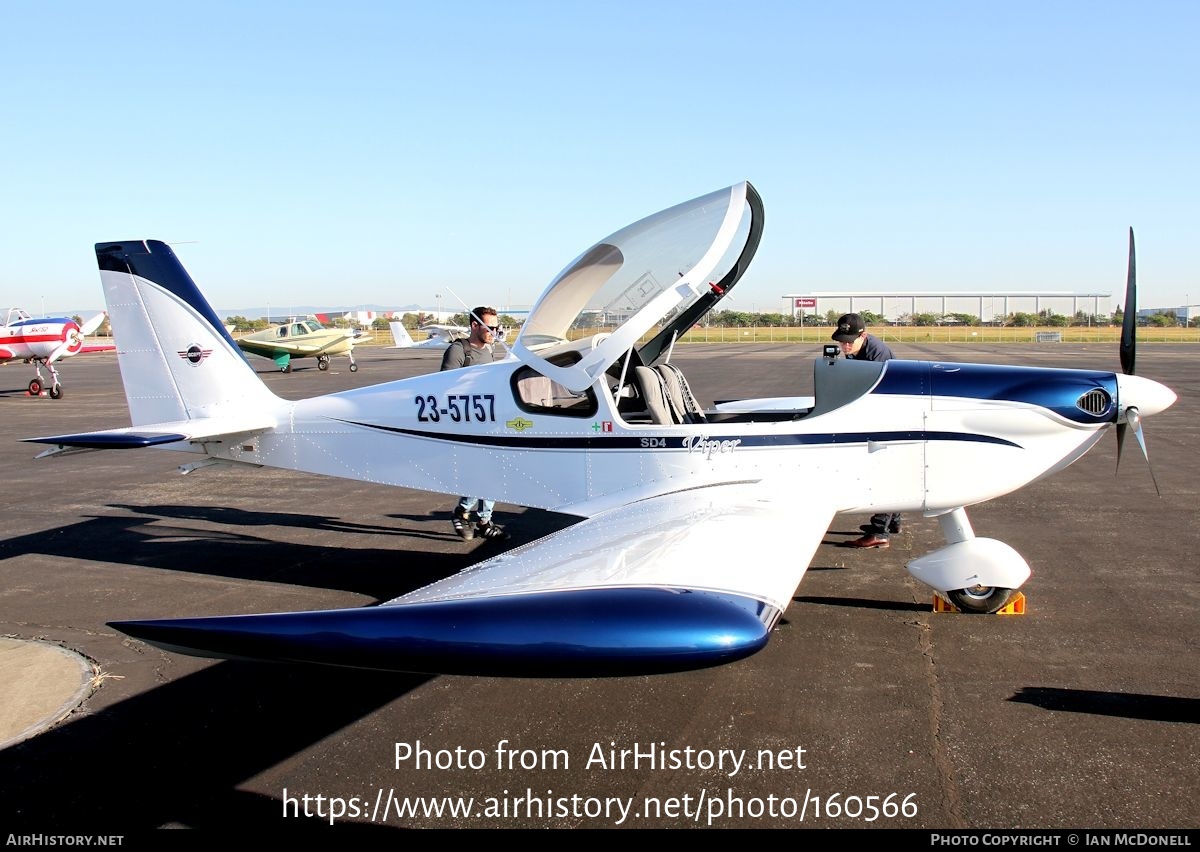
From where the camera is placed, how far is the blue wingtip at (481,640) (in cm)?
312

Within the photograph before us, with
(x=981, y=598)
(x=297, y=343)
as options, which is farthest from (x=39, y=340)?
(x=981, y=598)

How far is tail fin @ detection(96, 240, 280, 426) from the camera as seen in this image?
24.0 ft

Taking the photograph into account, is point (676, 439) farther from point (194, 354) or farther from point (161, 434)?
point (194, 354)

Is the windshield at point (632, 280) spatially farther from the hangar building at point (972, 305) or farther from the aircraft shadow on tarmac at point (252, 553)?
the hangar building at point (972, 305)

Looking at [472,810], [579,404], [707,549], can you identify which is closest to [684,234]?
[579,404]

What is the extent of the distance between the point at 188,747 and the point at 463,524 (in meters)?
4.12

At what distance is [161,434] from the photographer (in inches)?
264

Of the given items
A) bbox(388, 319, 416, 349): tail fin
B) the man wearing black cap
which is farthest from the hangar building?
the man wearing black cap

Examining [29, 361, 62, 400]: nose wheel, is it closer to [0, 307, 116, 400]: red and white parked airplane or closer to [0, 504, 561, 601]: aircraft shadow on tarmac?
[0, 307, 116, 400]: red and white parked airplane

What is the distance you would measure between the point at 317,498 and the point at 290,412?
Result: 12.1 ft

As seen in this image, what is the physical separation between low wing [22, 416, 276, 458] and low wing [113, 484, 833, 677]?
3.62m

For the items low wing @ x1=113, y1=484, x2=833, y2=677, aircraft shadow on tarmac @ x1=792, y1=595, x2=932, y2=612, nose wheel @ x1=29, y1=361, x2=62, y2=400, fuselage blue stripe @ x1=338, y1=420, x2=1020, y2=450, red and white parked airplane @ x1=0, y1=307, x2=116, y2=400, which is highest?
red and white parked airplane @ x1=0, y1=307, x2=116, y2=400

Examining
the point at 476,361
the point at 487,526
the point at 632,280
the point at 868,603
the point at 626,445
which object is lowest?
the point at 868,603

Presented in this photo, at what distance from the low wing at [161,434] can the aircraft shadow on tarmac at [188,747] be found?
2088mm
